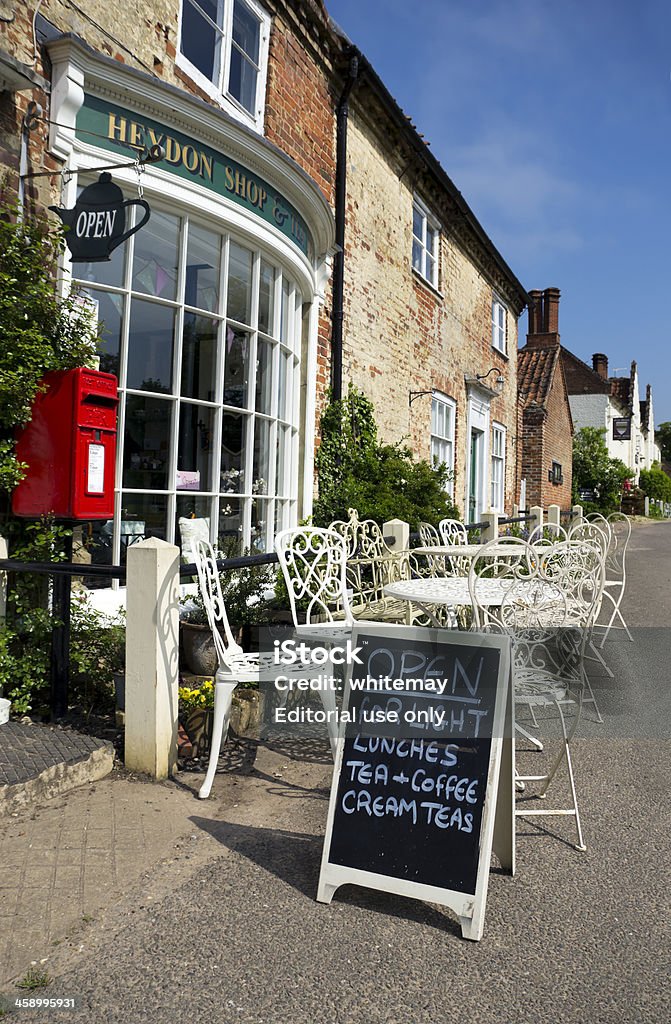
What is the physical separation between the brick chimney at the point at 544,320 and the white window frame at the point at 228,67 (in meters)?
18.4

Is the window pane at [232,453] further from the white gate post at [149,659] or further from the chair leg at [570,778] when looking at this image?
the chair leg at [570,778]

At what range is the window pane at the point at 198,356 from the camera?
592 cm

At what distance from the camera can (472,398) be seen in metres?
14.4

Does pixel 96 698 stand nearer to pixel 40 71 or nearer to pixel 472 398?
pixel 40 71

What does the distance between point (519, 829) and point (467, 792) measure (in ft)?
2.72

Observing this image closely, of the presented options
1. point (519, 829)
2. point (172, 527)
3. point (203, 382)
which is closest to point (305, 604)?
point (172, 527)

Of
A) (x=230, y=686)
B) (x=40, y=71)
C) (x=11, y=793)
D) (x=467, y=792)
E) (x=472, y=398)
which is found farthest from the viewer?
(x=472, y=398)

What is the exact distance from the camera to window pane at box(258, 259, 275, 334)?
684 cm

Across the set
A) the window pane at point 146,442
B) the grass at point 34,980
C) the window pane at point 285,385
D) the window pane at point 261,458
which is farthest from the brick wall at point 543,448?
the grass at point 34,980

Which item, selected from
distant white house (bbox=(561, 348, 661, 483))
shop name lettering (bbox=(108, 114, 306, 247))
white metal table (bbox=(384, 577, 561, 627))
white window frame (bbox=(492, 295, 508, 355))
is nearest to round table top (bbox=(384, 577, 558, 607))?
white metal table (bbox=(384, 577, 561, 627))

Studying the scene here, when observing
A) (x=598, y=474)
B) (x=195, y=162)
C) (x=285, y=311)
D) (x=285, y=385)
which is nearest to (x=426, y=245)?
(x=285, y=311)

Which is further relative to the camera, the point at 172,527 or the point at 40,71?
the point at 172,527

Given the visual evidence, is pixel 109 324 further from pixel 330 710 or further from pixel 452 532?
pixel 452 532

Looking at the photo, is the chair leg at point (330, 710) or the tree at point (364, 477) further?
the tree at point (364, 477)
